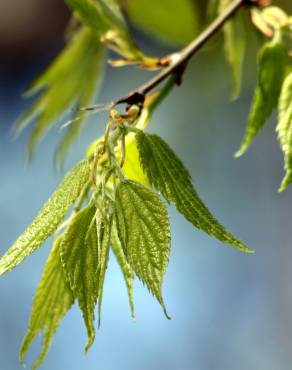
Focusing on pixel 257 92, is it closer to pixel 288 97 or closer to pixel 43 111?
pixel 288 97

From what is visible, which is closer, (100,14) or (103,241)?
(103,241)

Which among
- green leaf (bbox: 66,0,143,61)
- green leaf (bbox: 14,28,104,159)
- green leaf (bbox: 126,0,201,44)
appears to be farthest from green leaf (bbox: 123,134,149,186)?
green leaf (bbox: 126,0,201,44)

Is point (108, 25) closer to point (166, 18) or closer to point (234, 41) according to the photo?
point (234, 41)

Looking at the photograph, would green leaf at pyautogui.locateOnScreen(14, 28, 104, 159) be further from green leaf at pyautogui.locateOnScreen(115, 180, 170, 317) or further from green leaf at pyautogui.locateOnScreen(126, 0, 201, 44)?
green leaf at pyautogui.locateOnScreen(115, 180, 170, 317)

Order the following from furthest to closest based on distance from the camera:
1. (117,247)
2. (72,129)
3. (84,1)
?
(72,129), (84,1), (117,247)

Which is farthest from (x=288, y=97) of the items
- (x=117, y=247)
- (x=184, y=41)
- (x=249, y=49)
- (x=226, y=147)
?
(x=226, y=147)

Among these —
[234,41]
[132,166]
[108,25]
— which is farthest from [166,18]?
[132,166]
